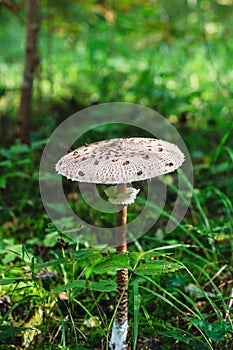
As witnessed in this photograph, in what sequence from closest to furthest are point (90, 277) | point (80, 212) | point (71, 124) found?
1. point (90, 277)
2. point (80, 212)
3. point (71, 124)

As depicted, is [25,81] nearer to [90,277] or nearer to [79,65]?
[90,277]

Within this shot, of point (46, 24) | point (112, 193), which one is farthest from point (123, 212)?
point (46, 24)

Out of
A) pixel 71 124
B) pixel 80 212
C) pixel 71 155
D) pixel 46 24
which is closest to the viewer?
pixel 71 155

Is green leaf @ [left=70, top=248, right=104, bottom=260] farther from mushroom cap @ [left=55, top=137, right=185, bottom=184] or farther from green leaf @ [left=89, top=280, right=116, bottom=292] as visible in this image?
mushroom cap @ [left=55, top=137, right=185, bottom=184]

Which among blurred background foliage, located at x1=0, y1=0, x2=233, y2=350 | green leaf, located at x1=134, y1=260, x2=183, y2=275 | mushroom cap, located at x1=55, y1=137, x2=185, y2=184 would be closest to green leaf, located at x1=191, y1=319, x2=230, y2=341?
blurred background foliage, located at x1=0, y1=0, x2=233, y2=350

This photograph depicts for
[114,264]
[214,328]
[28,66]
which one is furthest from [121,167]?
[28,66]

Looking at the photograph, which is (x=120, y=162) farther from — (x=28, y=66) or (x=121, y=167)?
(x=28, y=66)
